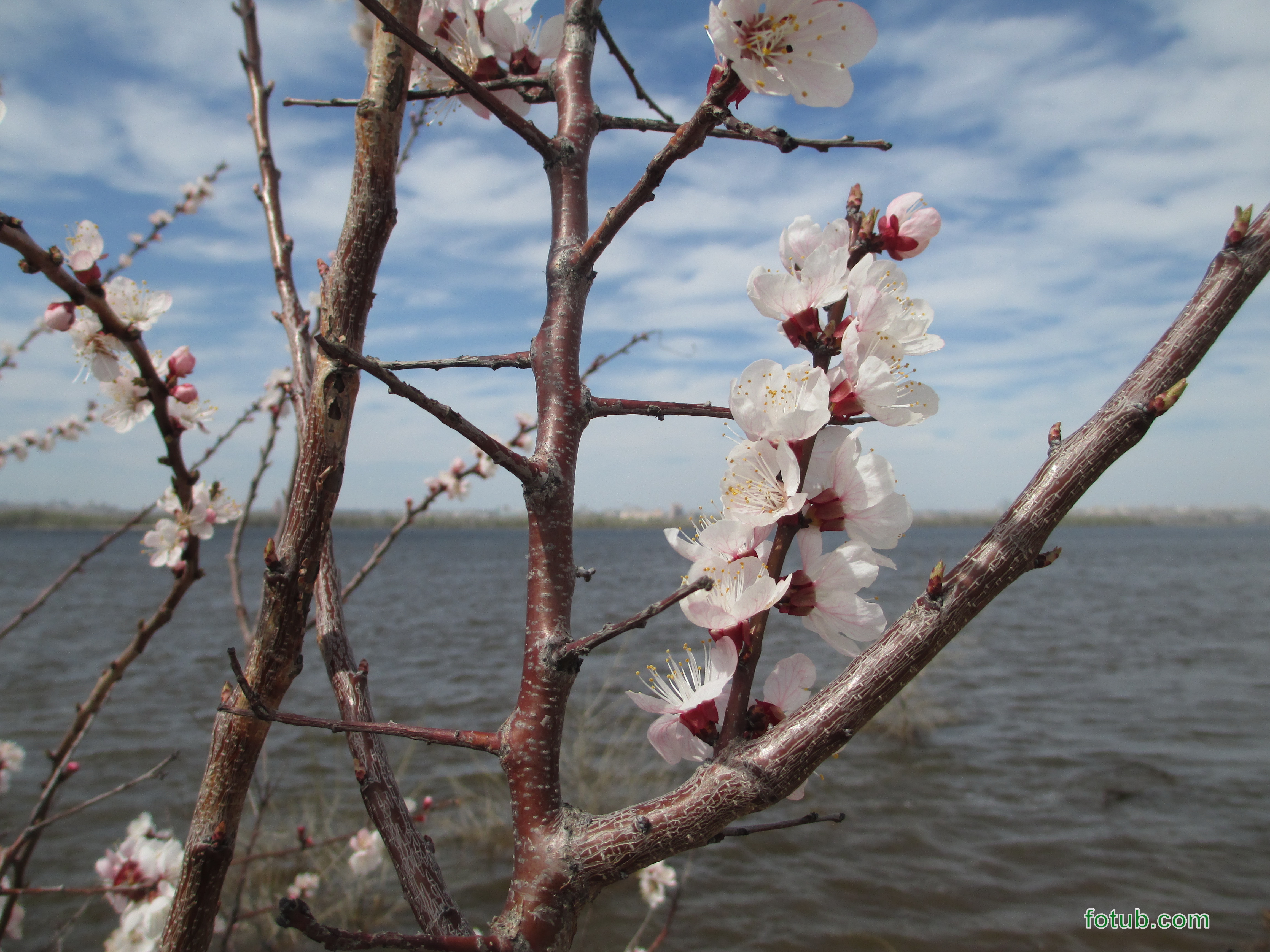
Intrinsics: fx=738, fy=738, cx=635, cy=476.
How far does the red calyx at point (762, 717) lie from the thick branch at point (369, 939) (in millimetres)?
287

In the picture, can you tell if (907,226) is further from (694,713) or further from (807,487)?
(694,713)

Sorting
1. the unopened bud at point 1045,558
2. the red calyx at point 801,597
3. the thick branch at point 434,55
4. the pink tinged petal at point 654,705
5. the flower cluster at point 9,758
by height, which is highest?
the thick branch at point 434,55

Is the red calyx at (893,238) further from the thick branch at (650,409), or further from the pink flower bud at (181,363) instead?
the pink flower bud at (181,363)

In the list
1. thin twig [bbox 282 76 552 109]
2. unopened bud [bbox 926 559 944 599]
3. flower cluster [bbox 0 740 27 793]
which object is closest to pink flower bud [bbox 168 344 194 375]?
thin twig [bbox 282 76 552 109]

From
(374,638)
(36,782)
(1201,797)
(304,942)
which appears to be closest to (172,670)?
(374,638)

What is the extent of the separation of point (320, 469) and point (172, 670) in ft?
49.9

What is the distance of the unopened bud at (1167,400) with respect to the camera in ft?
1.78

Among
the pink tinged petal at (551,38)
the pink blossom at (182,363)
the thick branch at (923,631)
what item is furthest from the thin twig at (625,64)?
the pink blossom at (182,363)

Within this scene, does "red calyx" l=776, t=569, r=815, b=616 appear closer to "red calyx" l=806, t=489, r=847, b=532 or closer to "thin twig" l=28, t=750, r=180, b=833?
"red calyx" l=806, t=489, r=847, b=532

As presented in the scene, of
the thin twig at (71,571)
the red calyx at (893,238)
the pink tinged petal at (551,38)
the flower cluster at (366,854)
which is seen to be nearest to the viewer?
the red calyx at (893,238)

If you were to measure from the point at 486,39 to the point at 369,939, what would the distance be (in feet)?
3.23

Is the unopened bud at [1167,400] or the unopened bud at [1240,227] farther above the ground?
the unopened bud at [1240,227]

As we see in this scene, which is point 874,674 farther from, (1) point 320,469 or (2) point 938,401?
(1) point 320,469

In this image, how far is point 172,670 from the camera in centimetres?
1320
